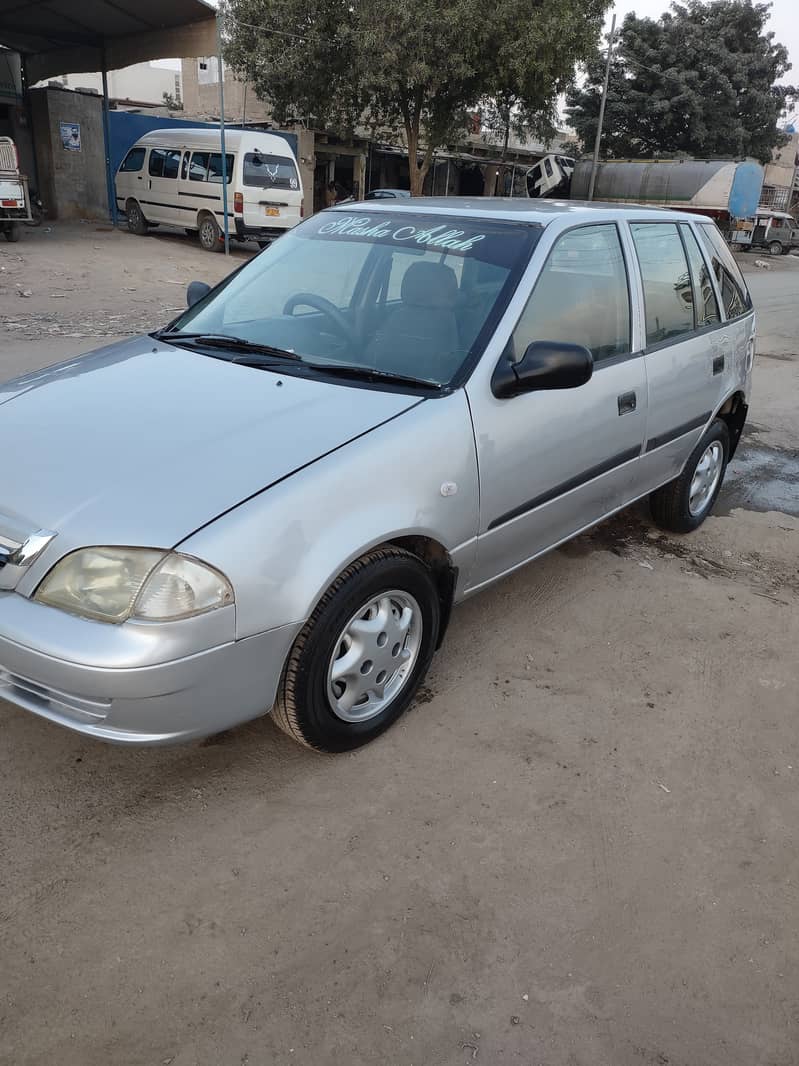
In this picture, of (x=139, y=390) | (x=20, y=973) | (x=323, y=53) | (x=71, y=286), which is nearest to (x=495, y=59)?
(x=323, y=53)

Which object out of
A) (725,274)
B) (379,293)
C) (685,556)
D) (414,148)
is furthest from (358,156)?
(379,293)

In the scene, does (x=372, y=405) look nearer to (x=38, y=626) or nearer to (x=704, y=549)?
(x=38, y=626)

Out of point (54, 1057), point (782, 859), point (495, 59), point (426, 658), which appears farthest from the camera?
point (495, 59)

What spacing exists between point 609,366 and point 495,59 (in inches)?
880

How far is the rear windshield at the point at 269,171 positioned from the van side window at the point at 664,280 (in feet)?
47.6

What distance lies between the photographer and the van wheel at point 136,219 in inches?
754

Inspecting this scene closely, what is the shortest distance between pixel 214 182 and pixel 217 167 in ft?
0.99

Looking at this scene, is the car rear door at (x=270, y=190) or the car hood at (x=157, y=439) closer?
the car hood at (x=157, y=439)

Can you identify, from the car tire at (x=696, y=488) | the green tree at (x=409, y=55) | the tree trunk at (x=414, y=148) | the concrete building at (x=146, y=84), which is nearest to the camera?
the car tire at (x=696, y=488)

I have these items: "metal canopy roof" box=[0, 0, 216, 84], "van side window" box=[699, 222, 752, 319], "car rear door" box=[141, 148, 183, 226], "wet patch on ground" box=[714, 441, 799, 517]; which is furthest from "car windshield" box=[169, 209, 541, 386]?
"car rear door" box=[141, 148, 183, 226]

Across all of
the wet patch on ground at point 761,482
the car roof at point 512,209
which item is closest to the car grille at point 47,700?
the car roof at point 512,209

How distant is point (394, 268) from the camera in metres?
3.28

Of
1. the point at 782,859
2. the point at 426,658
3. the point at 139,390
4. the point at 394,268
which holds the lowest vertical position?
the point at 782,859

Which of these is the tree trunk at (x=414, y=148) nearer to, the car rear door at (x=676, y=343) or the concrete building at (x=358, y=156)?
the concrete building at (x=358, y=156)
